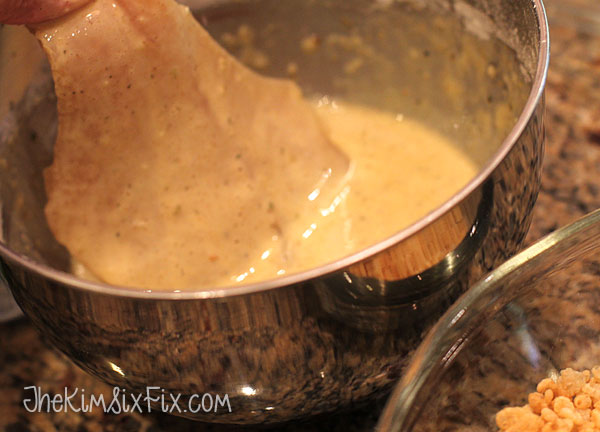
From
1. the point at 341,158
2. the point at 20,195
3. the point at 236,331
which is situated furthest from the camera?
the point at 341,158

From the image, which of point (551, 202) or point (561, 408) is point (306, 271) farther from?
point (551, 202)

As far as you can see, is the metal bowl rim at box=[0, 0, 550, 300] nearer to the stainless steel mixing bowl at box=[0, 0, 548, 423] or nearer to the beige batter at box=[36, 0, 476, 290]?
the stainless steel mixing bowl at box=[0, 0, 548, 423]

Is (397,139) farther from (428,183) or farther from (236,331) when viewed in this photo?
(236,331)

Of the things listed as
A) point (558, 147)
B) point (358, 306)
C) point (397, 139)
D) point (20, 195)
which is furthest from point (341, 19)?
point (358, 306)

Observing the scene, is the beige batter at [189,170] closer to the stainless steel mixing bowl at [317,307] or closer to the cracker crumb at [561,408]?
the stainless steel mixing bowl at [317,307]

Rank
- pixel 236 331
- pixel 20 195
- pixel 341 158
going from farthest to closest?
pixel 341 158, pixel 20 195, pixel 236 331

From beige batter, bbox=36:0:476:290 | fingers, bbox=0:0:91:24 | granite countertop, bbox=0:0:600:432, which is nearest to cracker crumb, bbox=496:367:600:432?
granite countertop, bbox=0:0:600:432
